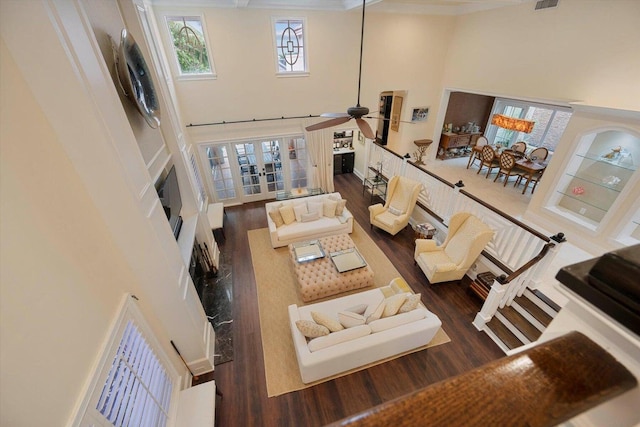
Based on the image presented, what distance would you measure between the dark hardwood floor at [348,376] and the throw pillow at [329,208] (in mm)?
1774

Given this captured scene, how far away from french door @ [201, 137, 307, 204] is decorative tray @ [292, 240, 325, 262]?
287 cm

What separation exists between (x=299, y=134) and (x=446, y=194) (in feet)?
12.1

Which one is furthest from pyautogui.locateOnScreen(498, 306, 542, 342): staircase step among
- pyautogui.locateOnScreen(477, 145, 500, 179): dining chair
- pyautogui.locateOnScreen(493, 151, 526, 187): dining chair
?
pyautogui.locateOnScreen(477, 145, 500, 179): dining chair

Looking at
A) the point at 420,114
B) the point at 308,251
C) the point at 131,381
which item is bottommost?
the point at 308,251

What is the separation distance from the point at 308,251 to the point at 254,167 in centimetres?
321

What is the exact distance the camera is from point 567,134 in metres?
4.40

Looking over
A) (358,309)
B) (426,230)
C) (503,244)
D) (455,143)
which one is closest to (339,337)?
(358,309)

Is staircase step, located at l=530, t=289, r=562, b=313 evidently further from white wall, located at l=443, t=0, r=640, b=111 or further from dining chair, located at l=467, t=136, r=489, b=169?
dining chair, located at l=467, t=136, r=489, b=169

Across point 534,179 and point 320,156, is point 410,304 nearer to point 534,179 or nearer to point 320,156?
point 320,156

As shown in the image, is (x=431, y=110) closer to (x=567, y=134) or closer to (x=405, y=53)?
(x=405, y=53)

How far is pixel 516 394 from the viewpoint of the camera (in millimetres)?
329

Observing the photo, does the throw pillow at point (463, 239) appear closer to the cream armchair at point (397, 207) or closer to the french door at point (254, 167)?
the cream armchair at point (397, 207)

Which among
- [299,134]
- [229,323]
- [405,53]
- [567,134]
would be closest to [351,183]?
[299,134]

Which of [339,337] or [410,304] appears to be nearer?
[339,337]
